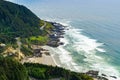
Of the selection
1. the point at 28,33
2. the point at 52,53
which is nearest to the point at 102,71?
the point at 52,53

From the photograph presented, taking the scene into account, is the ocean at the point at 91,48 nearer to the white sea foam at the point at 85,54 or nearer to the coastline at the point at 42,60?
the white sea foam at the point at 85,54

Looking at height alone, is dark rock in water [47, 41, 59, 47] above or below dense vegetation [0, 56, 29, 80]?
below

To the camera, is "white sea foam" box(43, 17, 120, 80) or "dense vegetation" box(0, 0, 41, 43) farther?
"dense vegetation" box(0, 0, 41, 43)

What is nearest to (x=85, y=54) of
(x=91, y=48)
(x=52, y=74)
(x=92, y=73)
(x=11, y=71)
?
(x=91, y=48)

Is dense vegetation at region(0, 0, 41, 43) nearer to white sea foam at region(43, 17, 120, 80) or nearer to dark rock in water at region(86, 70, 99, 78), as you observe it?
white sea foam at region(43, 17, 120, 80)

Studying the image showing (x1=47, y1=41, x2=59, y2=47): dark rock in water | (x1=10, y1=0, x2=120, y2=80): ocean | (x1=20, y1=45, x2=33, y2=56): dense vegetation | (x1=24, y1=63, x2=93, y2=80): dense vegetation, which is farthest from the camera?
(x1=47, y1=41, x2=59, y2=47): dark rock in water

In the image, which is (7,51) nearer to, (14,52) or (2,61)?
(14,52)

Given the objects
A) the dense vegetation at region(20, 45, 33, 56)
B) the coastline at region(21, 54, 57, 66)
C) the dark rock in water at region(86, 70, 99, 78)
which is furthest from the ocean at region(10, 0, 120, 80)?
the dense vegetation at region(20, 45, 33, 56)

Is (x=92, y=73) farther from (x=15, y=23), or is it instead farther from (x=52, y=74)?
(x=15, y=23)
